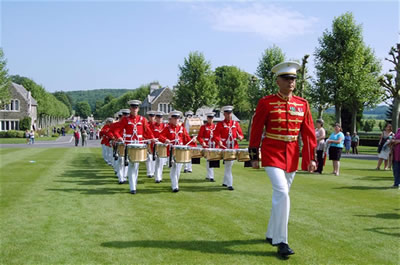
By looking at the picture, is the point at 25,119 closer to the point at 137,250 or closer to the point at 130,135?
the point at 130,135

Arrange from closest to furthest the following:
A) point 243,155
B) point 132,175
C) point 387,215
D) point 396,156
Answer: point 387,215
point 132,175
point 243,155
point 396,156

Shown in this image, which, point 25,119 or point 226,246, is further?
point 25,119

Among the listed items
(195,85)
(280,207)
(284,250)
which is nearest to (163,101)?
(195,85)

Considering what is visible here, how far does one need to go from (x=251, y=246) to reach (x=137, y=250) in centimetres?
186

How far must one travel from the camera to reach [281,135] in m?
6.10

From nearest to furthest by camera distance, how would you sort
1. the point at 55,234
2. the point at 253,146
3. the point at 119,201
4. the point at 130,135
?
the point at 253,146, the point at 55,234, the point at 119,201, the point at 130,135

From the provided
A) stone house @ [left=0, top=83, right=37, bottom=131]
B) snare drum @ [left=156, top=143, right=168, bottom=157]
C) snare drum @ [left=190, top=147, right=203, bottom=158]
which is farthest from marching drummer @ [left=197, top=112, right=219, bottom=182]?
stone house @ [left=0, top=83, right=37, bottom=131]

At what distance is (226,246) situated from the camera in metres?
6.06

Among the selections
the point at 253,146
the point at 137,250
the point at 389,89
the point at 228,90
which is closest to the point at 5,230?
the point at 137,250

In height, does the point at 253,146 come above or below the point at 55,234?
above

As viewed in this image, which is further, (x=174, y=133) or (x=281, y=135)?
(x=174, y=133)

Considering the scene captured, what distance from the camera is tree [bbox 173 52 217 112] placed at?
63.5 meters

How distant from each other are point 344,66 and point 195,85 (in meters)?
29.6

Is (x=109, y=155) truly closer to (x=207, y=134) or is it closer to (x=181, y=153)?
(x=207, y=134)
